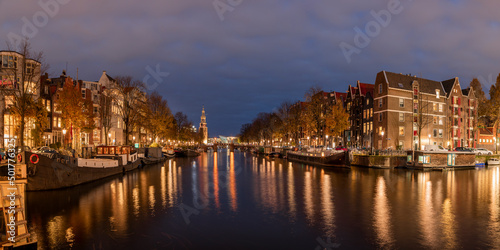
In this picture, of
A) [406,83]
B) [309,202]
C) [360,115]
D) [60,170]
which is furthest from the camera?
[360,115]

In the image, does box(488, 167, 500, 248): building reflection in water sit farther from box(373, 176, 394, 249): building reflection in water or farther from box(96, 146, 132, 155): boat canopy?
box(96, 146, 132, 155): boat canopy

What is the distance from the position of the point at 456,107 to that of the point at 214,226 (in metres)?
89.6

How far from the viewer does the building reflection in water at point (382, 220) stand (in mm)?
15777

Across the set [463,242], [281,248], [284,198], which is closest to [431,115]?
[284,198]

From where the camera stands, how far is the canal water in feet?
51.7

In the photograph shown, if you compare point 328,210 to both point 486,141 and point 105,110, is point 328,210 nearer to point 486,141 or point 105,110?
point 105,110

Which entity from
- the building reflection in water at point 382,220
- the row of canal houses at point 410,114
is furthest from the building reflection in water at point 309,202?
the row of canal houses at point 410,114

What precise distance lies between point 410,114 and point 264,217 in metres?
68.3

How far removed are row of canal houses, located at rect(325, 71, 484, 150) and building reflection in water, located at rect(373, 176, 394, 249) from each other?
48.7m

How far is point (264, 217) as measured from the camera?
20766 millimetres

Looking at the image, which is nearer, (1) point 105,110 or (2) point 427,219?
(2) point 427,219

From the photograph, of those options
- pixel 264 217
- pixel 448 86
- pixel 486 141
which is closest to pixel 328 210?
pixel 264 217

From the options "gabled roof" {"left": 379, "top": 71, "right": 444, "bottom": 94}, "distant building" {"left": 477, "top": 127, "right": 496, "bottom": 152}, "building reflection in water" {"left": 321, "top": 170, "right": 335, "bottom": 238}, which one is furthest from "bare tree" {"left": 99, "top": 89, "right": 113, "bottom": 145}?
"distant building" {"left": 477, "top": 127, "right": 496, "bottom": 152}

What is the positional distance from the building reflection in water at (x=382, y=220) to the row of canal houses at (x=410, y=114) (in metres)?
48.7
